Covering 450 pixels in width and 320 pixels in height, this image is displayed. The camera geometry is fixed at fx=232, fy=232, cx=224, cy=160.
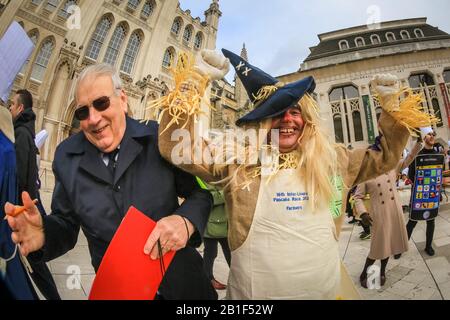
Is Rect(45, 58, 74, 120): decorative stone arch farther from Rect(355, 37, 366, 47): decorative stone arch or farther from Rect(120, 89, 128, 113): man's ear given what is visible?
Rect(355, 37, 366, 47): decorative stone arch

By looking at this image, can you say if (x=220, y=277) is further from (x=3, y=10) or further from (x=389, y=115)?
(x=3, y=10)

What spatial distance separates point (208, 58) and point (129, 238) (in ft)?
3.10

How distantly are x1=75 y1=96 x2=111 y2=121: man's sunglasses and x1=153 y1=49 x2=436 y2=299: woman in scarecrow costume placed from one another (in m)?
0.33

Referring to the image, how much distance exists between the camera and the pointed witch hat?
138cm

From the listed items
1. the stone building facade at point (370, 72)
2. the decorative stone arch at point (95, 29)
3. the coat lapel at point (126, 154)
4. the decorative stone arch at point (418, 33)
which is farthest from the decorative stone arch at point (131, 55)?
the decorative stone arch at point (418, 33)

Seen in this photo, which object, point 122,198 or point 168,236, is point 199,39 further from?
point 168,236

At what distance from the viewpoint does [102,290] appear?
100 cm

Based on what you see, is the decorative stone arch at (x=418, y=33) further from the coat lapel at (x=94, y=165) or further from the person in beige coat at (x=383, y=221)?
the coat lapel at (x=94, y=165)

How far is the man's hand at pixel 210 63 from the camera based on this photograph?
1.17 m

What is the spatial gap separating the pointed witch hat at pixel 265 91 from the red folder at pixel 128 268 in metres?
0.87

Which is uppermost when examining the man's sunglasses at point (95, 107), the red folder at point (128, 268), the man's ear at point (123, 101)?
the man's ear at point (123, 101)

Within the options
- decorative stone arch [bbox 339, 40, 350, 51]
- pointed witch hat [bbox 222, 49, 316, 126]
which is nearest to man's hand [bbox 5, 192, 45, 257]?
pointed witch hat [bbox 222, 49, 316, 126]

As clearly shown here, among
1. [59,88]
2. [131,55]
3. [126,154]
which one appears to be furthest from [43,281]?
[131,55]

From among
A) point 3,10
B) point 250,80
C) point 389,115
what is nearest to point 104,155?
point 250,80
